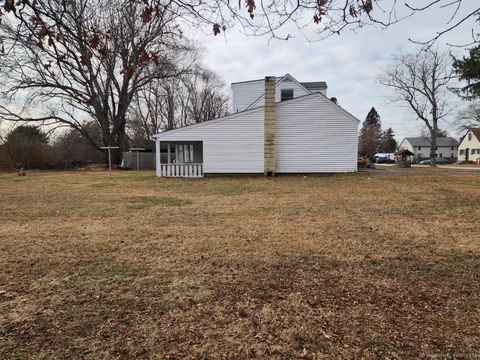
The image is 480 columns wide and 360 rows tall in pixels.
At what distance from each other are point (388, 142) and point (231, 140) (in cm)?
6754

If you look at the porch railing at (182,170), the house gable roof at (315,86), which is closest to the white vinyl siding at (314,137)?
the porch railing at (182,170)

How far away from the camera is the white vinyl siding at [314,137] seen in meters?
17.3

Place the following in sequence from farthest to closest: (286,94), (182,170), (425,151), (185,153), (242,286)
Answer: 1. (425,151)
2. (185,153)
3. (286,94)
4. (182,170)
5. (242,286)

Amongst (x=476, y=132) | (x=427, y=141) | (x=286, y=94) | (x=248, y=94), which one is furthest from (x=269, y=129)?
(x=427, y=141)

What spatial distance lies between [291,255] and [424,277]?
1524 mm

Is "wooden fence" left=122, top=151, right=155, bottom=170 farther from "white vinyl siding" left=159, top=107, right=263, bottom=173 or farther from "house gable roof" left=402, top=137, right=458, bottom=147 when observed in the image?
"house gable roof" left=402, top=137, right=458, bottom=147

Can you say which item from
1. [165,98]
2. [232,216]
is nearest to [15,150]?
[165,98]

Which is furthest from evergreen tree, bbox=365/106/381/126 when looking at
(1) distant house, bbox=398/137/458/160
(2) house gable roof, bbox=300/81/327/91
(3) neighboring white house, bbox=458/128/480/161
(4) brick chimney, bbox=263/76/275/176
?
(4) brick chimney, bbox=263/76/275/176

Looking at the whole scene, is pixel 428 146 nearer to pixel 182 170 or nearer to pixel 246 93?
pixel 246 93

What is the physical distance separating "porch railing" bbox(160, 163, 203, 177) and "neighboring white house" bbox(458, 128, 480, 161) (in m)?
48.3

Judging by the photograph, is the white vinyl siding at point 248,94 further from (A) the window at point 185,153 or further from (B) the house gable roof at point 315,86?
(A) the window at point 185,153

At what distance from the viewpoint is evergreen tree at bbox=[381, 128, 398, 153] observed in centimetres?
7297

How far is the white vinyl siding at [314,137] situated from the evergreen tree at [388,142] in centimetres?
5866

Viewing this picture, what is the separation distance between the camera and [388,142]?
2963 inches
